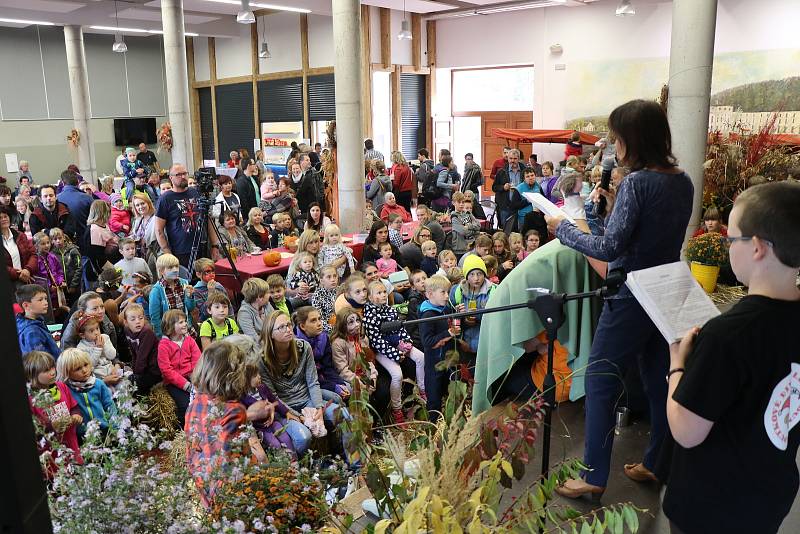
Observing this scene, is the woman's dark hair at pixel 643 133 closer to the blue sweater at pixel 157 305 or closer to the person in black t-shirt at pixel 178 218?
the blue sweater at pixel 157 305

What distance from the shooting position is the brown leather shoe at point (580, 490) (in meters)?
2.27

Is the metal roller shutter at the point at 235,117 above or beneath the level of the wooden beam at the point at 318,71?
beneath

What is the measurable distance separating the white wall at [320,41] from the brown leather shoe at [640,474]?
42.3 ft

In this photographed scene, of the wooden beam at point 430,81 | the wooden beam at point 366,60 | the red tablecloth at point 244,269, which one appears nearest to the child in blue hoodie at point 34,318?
the red tablecloth at point 244,269

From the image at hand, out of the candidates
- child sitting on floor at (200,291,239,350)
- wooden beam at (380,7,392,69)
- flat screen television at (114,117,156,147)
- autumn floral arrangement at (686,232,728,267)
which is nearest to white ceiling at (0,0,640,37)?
wooden beam at (380,7,392,69)

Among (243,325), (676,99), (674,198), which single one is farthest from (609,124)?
(676,99)

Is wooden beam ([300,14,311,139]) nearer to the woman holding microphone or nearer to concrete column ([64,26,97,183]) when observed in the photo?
concrete column ([64,26,97,183])

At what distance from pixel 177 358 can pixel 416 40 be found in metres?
12.1

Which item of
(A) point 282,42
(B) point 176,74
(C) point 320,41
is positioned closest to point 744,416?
(B) point 176,74

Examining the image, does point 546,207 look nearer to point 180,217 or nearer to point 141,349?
point 141,349

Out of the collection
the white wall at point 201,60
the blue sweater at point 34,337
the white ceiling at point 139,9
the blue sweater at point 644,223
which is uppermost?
the white ceiling at point 139,9

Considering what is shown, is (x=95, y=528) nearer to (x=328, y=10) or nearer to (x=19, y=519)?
(x=19, y=519)

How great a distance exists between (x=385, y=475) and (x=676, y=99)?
5.44 meters

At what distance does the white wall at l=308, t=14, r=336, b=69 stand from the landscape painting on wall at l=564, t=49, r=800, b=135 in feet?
16.5
